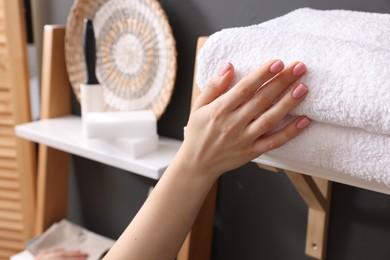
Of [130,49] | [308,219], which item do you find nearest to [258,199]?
[308,219]

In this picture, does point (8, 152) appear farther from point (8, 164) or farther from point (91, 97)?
point (91, 97)

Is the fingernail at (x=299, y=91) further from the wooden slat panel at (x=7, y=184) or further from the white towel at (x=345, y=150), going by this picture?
the wooden slat panel at (x=7, y=184)

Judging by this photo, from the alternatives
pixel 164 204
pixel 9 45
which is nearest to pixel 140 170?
pixel 164 204

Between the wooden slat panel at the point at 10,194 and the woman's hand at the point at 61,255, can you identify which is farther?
the wooden slat panel at the point at 10,194

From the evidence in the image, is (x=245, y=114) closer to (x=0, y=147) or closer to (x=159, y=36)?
(x=159, y=36)

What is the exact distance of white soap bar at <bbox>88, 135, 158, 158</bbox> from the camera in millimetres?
813

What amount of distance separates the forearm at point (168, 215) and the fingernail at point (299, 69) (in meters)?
0.17

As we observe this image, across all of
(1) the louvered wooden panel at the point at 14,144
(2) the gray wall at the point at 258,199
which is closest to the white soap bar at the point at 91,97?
(2) the gray wall at the point at 258,199

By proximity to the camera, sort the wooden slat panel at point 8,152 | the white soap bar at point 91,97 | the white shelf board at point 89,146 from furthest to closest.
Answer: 1. the wooden slat panel at point 8,152
2. the white soap bar at point 91,97
3. the white shelf board at point 89,146

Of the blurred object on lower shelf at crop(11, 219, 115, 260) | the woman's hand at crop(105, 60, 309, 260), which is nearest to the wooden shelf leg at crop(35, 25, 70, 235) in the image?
the blurred object on lower shelf at crop(11, 219, 115, 260)

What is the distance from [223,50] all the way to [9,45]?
712 mm

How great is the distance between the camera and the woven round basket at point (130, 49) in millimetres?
850

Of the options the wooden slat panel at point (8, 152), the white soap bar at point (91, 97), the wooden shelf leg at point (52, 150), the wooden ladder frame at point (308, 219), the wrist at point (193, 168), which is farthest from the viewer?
the wooden slat panel at point (8, 152)

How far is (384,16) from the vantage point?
0.58m
